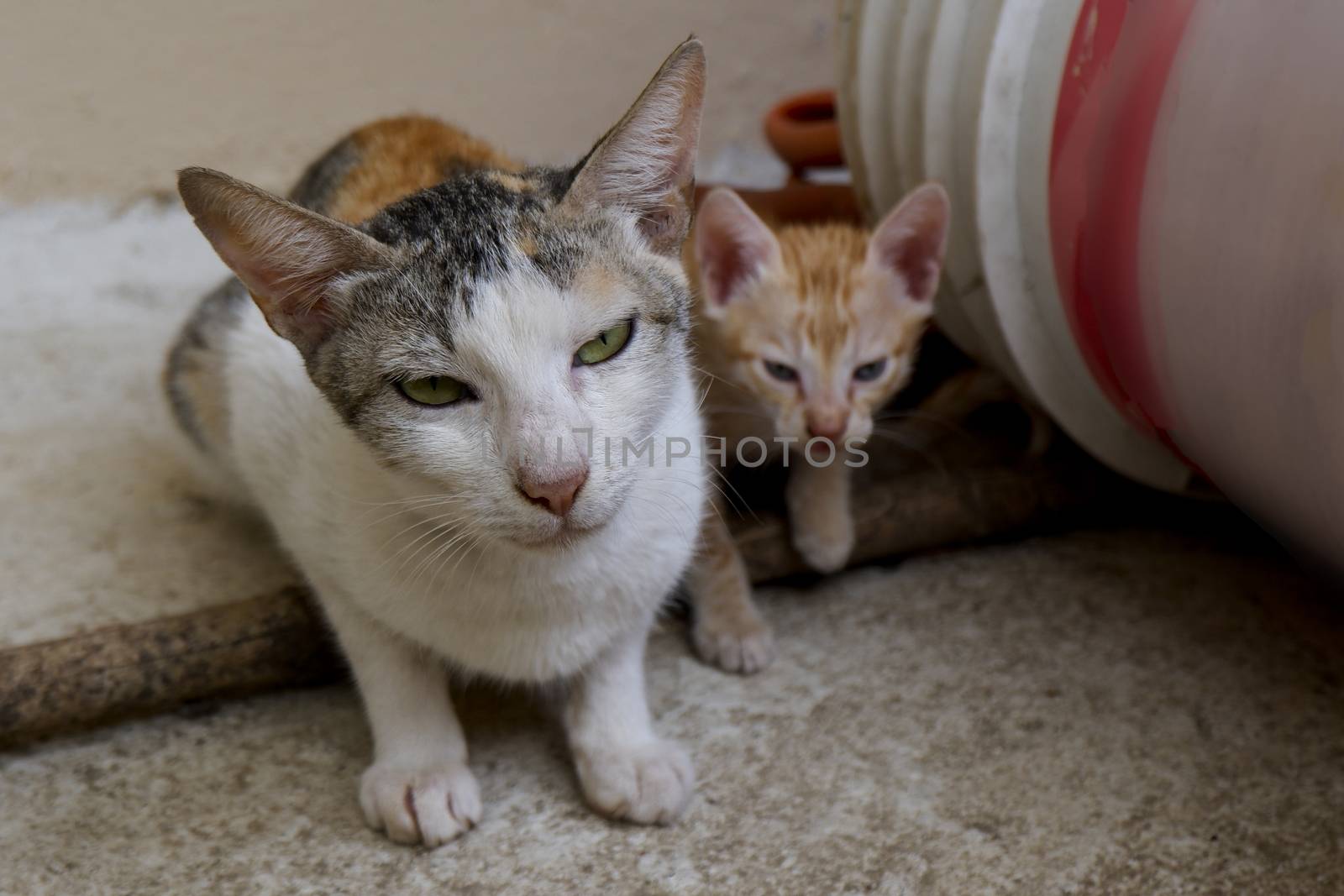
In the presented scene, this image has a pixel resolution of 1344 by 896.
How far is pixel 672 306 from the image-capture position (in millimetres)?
1017

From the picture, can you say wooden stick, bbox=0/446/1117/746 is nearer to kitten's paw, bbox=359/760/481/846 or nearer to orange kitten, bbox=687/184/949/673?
orange kitten, bbox=687/184/949/673

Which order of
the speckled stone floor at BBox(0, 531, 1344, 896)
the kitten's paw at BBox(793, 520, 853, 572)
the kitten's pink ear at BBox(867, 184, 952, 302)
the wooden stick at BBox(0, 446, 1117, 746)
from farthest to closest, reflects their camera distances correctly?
the kitten's paw at BBox(793, 520, 853, 572) < the kitten's pink ear at BBox(867, 184, 952, 302) < the wooden stick at BBox(0, 446, 1117, 746) < the speckled stone floor at BBox(0, 531, 1344, 896)

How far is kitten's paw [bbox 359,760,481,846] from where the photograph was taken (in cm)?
108

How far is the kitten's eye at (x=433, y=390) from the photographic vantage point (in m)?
0.93

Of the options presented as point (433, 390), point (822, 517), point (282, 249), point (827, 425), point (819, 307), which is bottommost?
point (822, 517)

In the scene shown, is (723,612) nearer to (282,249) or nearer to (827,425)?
(827,425)

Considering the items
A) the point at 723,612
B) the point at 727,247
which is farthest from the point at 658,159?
the point at 723,612

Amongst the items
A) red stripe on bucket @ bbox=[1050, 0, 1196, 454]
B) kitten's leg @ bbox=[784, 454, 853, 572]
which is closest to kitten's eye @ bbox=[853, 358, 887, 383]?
kitten's leg @ bbox=[784, 454, 853, 572]

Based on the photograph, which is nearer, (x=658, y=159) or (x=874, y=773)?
(x=658, y=159)

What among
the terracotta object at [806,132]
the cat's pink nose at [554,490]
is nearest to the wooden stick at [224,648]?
the cat's pink nose at [554,490]

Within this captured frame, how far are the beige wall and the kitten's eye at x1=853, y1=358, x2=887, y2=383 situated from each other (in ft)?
4.05

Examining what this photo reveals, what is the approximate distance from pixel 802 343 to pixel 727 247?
0.50 ft

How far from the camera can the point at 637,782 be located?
1117 millimetres

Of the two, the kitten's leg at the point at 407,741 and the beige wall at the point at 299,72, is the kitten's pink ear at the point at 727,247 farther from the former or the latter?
the beige wall at the point at 299,72
